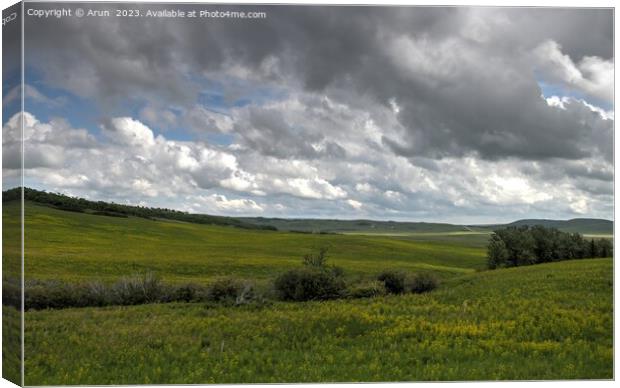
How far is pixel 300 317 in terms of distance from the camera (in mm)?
14625

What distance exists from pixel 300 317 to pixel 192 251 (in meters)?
2.99

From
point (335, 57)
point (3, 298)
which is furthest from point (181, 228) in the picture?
point (335, 57)

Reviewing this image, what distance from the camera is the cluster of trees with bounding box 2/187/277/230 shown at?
14.1m

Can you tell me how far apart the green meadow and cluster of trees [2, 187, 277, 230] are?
0.20 meters

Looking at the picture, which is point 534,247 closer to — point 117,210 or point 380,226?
point 380,226

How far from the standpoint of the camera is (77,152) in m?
14.2

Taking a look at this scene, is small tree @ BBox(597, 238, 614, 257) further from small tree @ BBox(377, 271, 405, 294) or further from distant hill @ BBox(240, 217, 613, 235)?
small tree @ BBox(377, 271, 405, 294)

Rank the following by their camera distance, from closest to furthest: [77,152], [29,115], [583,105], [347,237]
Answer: [29,115], [77,152], [583,105], [347,237]

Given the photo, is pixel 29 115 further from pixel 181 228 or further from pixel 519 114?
pixel 519 114

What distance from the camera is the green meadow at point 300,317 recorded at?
13.5 metres

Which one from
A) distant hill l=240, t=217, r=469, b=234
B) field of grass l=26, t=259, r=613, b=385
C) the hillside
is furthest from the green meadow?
the hillside

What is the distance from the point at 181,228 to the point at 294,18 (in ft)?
16.2

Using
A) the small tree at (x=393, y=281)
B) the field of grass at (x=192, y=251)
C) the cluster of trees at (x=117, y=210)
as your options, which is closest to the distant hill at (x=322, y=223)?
the cluster of trees at (x=117, y=210)

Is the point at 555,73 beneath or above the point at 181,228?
above
